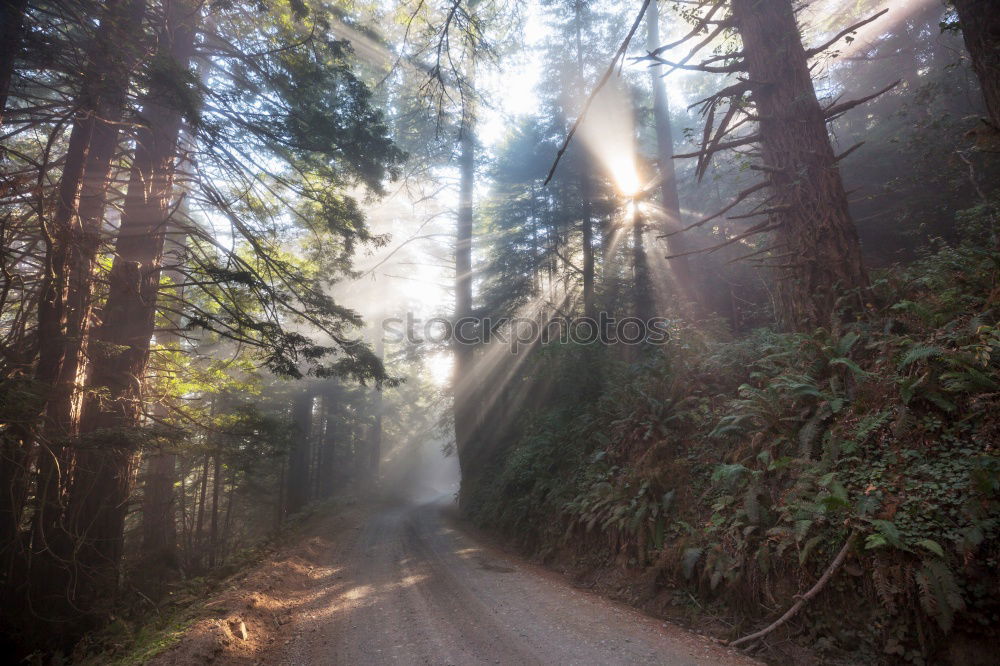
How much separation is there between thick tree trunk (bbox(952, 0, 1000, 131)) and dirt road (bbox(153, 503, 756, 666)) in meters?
6.20

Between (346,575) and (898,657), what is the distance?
825 cm

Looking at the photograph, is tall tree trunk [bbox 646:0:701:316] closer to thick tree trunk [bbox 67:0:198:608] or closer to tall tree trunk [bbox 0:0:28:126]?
thick tree trunk [bbox 67:0:198:608]

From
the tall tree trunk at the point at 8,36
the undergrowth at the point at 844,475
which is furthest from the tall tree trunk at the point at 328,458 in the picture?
the tall tree trunk at the point at 8,36

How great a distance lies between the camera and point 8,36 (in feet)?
17.7

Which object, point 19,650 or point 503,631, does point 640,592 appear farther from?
point 19,650

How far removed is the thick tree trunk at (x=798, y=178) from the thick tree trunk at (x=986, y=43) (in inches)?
78.5

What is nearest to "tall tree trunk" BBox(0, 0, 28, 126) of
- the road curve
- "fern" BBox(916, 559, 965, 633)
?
the road curve

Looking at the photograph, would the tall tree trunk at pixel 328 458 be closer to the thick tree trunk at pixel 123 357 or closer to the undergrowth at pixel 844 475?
the thick tree trunk at pixel 123 357

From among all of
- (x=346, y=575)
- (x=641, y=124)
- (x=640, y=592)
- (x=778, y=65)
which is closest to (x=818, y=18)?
(x=641, y=124)

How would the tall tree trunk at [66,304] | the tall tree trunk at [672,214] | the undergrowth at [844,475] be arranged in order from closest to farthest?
1. the undergrowth at [844,475]
2. the tall tree trunk at [66,304]
3. the tall tree trunk at [672,214]

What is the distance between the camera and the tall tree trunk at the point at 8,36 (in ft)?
17.6

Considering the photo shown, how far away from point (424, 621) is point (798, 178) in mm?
8165

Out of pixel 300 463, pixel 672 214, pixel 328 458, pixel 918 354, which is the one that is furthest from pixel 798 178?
pixel 328 458

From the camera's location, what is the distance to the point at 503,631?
5.52 metres
